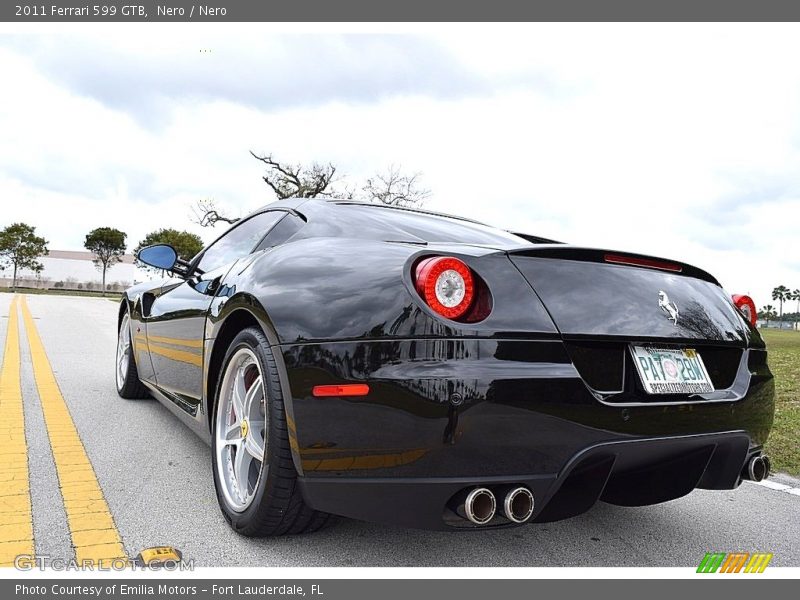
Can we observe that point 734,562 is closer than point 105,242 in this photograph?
Yes

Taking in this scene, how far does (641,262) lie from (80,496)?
2.41 m

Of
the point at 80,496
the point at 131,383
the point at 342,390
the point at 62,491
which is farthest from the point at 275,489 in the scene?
the point at 131,383

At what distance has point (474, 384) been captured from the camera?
5.74 feet

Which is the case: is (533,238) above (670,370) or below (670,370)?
above

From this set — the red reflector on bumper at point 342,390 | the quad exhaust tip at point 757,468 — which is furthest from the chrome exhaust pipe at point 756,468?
the red reflector on bumper at point 342,390

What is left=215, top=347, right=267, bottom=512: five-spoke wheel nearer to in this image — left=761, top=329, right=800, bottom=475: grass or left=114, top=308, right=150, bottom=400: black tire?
left=114, top=308, right=150, bottom=400: black tire

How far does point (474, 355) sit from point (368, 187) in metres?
37.9

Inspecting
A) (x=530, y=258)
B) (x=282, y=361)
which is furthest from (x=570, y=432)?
(x=282, y=361)

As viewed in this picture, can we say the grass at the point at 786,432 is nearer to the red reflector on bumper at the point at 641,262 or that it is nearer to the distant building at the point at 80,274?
the red reflector on bumper at the point at 641,262

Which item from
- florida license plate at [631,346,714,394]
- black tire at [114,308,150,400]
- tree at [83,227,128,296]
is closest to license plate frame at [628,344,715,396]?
florida license plate at [631,346,714,394]

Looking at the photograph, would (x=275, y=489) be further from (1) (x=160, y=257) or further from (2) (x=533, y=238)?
(1) (x=160, y=257)

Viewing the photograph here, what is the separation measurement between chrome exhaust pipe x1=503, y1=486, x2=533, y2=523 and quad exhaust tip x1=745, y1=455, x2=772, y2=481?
0.99 m

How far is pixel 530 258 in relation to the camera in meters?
2.04
